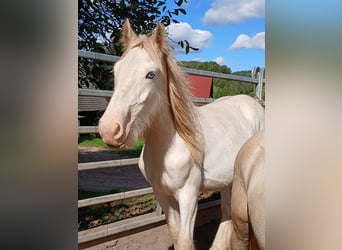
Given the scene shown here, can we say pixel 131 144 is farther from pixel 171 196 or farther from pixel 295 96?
pixel 295 96

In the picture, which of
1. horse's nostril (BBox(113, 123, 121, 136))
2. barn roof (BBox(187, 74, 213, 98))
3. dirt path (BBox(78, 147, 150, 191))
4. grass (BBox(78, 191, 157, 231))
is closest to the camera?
horse's nostril (BBox(113, 123, 121, 136))

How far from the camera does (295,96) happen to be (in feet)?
0.89

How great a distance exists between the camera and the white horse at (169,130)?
1261mm

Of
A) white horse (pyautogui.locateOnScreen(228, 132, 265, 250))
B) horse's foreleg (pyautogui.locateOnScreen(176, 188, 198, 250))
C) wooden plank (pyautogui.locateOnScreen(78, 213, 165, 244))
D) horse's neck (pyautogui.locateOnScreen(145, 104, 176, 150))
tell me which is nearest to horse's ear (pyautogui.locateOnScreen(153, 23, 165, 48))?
horse's neck (pyautogui.locateOnScreen(145, 104, 176, 150))

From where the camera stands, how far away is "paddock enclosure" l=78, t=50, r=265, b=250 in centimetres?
189

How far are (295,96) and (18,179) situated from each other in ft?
0.80

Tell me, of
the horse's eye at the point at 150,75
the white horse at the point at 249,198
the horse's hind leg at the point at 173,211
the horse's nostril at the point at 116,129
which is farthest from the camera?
the horse's hind leg at the point at 173,211

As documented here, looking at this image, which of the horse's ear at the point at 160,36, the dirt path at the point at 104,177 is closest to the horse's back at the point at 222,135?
the horse's ear at the point at 160,36

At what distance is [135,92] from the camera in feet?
4.17

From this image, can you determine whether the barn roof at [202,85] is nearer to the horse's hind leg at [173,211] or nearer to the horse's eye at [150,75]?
the horse's hind leg at [173,211]

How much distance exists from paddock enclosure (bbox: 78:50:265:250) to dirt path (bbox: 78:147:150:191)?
1201mm

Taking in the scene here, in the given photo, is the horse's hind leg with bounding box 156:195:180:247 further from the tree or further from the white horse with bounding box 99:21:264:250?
the tree

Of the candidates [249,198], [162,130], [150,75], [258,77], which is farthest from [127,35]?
[258,77]

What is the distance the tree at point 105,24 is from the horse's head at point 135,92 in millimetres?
647
